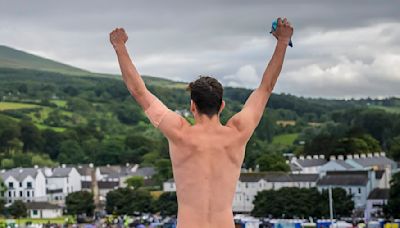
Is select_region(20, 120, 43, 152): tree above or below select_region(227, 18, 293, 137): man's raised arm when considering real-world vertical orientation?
above

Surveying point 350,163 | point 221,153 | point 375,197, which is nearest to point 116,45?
point 221,153

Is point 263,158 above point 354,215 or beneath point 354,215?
above

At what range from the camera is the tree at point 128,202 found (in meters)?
104

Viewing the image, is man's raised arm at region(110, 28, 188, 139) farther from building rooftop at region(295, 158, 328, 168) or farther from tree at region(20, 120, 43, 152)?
tree at region(20, 120, 43, 152)

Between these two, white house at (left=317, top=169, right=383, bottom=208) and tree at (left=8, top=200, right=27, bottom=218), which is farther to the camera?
tree at (left=8, top=200, right=27, bottom=218)

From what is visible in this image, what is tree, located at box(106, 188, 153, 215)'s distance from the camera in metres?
104

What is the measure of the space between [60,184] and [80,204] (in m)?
31.4

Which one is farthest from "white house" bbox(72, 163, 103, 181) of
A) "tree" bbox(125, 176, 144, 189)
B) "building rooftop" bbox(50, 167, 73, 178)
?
"tree" bbox(125, 176, 144, 189)

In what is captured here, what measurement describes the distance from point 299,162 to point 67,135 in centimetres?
6682

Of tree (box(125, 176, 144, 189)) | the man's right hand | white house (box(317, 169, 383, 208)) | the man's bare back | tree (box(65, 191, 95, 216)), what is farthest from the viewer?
tree (box(125, 176, 144, 189))

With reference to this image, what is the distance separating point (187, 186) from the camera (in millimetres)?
4801

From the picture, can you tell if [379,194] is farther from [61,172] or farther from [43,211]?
[61,172]

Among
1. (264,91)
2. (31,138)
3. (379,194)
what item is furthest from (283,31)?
(31,138)

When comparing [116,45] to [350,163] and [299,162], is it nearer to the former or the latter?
[350,163]
